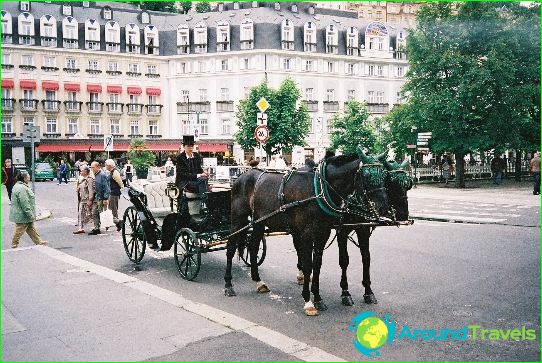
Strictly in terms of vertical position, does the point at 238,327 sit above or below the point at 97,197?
below

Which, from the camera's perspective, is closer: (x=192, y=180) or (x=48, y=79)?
(x=192, y=180)

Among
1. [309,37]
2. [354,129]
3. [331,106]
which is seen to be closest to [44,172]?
[354,129]

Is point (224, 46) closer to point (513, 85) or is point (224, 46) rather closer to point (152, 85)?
point (152, 85)

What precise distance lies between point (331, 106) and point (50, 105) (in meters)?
30.5

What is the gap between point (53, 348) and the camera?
231 inches

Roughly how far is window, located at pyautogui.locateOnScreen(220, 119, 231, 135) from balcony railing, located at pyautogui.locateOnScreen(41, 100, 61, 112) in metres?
17.6

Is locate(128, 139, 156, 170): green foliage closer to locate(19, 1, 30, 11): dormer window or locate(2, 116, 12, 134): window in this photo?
locate(2, 116, 12, 134): window

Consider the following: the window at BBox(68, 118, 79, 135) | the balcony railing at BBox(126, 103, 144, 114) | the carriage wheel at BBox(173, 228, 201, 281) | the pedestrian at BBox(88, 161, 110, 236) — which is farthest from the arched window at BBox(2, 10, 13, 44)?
the carriage wheel at BBox(173, 228, 201, 281)

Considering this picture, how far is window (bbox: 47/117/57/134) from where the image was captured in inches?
2250

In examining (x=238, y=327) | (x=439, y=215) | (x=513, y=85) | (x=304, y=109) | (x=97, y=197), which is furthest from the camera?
(x=304, y=109)

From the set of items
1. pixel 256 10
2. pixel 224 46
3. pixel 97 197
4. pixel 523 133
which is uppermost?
pixel 256 10

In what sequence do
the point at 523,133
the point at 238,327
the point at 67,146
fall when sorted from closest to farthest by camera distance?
the point at 238,327 → the point at 523,133 → the point at 67,146

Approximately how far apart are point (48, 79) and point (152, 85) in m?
10.9

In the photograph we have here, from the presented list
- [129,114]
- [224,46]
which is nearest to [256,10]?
[224,46]
